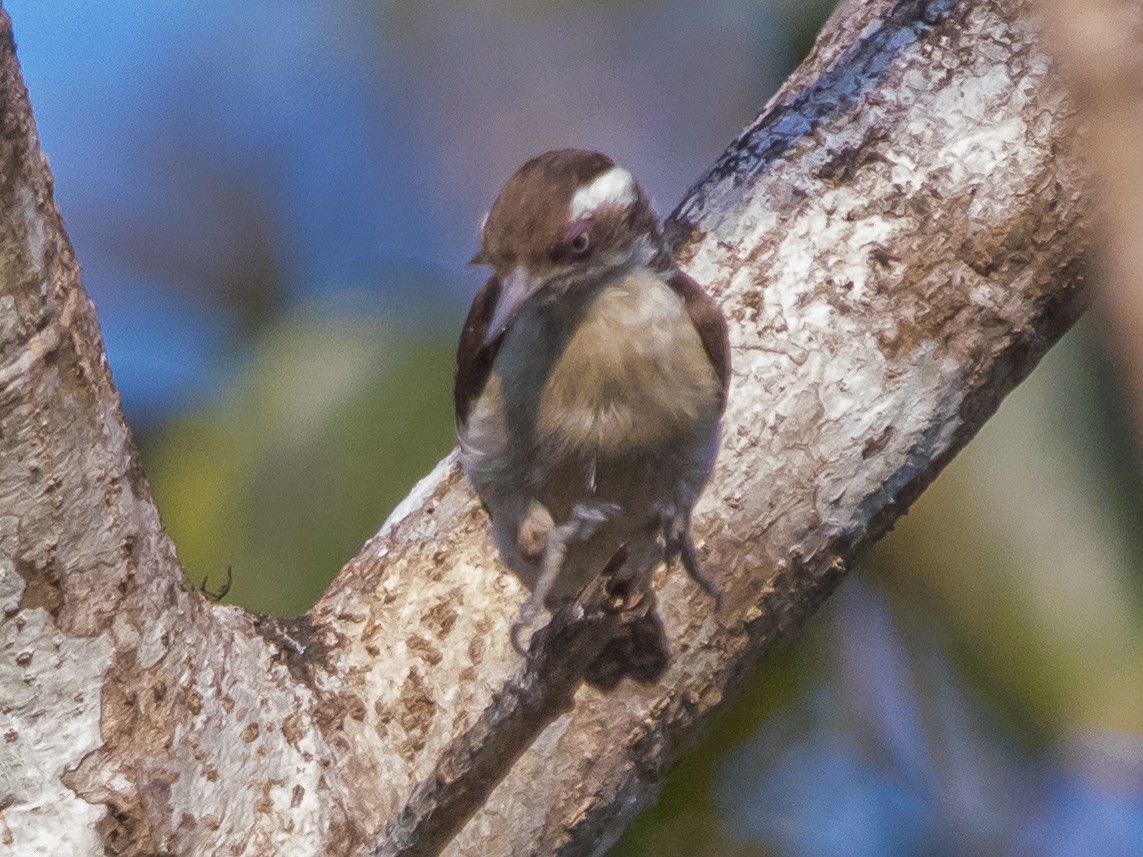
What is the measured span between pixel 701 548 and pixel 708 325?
48cm

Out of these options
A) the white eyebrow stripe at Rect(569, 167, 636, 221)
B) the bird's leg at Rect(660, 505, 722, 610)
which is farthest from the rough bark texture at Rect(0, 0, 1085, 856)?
the white eyebrow stripe at Rect(569, 167, 636, 221)

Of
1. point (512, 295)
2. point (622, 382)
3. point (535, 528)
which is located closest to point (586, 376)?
point (622, 382)

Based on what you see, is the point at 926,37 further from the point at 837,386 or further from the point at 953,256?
the point at 837,386

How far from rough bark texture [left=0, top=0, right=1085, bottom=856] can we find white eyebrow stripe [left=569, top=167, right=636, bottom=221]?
581 mm

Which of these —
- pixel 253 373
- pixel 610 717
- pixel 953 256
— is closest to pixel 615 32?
pixel 253 373

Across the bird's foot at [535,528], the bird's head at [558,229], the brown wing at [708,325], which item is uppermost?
the bird's head at [558,229]

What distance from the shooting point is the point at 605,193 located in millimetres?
1973

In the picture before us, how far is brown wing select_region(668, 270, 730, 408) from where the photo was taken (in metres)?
2.10

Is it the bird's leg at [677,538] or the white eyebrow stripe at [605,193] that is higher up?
the white eyebrow stripe at [605,193]

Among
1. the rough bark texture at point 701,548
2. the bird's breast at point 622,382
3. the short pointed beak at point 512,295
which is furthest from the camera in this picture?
the rough bark texture at point 701,548

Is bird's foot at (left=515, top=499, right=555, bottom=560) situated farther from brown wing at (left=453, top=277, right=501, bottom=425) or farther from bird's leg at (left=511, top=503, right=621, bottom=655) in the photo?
brown wing at (left=453, top=277, right=501, bottom=425)

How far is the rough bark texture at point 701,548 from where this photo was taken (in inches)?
80.7

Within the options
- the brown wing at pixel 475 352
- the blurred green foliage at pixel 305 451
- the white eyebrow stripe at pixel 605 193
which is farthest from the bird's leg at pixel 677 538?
the blurred green foliage at pixel 305 451

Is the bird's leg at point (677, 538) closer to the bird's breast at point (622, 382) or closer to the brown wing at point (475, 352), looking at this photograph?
the bird's breast at point (622, 382)
